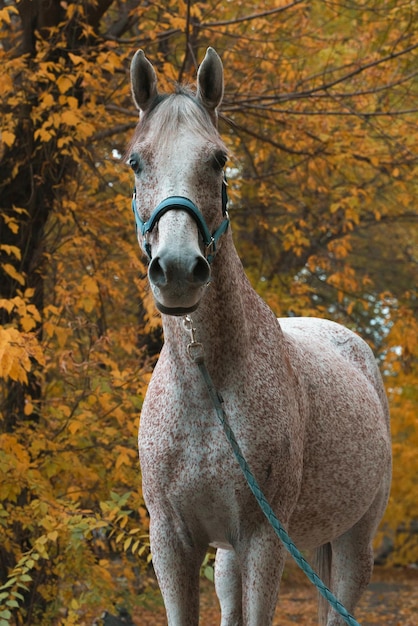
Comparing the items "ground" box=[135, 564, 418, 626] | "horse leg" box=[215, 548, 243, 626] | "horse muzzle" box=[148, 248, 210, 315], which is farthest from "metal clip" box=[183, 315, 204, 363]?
"ground" box=[135, 564, 418, 626]

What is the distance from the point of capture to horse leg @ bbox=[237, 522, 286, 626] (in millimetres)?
2541

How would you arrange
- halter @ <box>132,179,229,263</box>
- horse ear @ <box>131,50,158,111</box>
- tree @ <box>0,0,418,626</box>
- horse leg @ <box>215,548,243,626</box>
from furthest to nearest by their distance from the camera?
tree @ <box>0,0,418,626</box> < horse leg @ <box>215,548,243,626</box> < horse ear @ <box>131,50,158,111</box> < halter @ <box>132,179,229,263</box>

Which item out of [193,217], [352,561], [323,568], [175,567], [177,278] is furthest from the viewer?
[323,568]

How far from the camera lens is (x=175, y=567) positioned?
2.64m

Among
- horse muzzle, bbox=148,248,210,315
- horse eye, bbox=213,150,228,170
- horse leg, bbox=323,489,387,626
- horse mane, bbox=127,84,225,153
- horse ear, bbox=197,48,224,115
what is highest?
horse ear, bbox=197,48,224,115

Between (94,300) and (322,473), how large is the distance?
377cm

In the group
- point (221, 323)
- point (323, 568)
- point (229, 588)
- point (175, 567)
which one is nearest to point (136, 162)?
point (221, 323)

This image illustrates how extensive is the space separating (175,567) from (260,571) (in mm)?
277

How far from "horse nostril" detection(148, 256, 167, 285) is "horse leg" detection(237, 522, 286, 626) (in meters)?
0.86

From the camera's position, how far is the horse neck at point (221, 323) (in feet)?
8.53

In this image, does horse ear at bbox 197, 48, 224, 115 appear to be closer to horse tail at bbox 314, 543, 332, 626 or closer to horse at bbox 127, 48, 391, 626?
horse at bbox 127, 48, 391, 626

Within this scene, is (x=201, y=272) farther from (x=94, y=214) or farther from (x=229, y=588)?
(x=94, y=214)

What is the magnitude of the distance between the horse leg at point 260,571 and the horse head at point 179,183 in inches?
31.0

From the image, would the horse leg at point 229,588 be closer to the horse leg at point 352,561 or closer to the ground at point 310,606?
the horse leg at point 352,561
